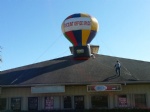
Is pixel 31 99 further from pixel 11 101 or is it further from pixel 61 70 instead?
pixel 61 70

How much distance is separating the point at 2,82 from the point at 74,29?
920 cm

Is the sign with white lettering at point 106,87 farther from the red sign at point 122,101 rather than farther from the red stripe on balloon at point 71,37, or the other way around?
the red stripe on balloon at point 71,37

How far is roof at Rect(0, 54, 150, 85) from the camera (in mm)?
25094

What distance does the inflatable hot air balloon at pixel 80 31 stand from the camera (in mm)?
30344

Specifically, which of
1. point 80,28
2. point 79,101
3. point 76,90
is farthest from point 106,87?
point 80,28

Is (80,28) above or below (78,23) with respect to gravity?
below

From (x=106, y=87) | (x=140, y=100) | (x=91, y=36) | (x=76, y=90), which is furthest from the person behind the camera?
(x=91, y=36)

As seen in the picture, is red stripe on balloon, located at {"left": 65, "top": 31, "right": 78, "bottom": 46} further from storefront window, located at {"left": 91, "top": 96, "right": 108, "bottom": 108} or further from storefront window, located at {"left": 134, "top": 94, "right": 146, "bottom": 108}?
storefront window, located at {"left": 134, "top": 94, "right": 146, "bottom": 108}

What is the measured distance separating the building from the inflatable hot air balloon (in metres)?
4.16

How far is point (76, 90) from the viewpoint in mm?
25438

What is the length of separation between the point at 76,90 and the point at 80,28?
7.54m

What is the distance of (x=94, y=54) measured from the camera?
33.2 meters

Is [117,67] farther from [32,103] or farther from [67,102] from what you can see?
[32,103]

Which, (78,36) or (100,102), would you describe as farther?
(78,36)
